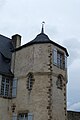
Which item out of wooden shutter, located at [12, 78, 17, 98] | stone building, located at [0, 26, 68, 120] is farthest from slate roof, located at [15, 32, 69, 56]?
wooden shutter, located at [12, 78, 17, 98]

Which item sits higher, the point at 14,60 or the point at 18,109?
the point at 14,60

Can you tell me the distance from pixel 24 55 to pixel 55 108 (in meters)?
4.46

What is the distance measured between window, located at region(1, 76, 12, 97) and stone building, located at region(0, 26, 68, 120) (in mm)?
69

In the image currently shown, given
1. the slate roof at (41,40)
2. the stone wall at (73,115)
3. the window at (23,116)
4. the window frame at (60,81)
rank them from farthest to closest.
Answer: the stone wall at (73,115), the slate roof at (41,40), the window frame at (60,81), the window at (23,116)

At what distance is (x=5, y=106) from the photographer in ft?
54.9

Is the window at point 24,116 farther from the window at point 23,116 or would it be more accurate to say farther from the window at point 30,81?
the window at point 30,81

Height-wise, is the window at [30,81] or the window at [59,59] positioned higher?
the window at [59,59]

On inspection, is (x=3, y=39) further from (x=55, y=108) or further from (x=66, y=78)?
(x=55, y=108)

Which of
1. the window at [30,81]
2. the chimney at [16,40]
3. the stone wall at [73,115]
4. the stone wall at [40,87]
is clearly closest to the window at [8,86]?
the stone wall at [40,87]

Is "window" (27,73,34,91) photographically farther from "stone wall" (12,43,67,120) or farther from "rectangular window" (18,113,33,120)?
"rectangular window" (18,113,33,120)

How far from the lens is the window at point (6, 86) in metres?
17.1

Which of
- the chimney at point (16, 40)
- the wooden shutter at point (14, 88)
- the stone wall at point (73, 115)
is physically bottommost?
the stone wall at point (73, 115)

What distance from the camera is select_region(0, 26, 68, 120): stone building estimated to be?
15734mm

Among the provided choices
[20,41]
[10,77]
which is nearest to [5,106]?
[10,77]
